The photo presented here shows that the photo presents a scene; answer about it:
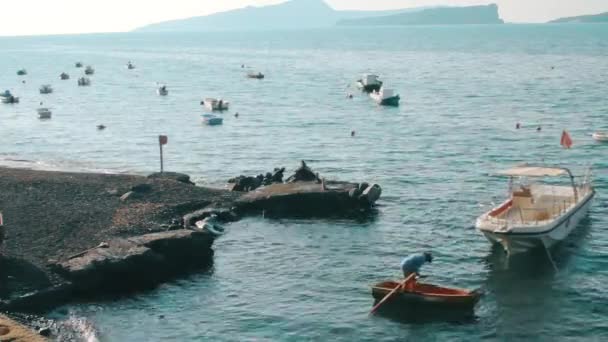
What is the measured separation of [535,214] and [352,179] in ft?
68.6

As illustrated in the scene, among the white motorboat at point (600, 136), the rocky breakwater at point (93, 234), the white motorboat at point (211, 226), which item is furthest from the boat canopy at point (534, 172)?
the white motorboat at point (600, 136)

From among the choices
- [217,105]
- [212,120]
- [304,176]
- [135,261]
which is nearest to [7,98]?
[217,105]

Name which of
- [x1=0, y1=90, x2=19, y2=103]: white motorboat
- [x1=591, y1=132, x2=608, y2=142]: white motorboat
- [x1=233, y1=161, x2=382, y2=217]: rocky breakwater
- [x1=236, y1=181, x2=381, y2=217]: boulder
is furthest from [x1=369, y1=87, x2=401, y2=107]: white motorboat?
[x1=236, y1=181, x2=381, y2=217]: boulder

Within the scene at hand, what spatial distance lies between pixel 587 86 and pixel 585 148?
61.3 m

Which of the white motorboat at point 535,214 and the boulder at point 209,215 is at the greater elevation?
the white motorboat at point 535,214

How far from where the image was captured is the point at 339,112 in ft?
364

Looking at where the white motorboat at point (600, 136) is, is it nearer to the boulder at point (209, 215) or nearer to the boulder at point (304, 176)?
the boulder at point (304, 176)

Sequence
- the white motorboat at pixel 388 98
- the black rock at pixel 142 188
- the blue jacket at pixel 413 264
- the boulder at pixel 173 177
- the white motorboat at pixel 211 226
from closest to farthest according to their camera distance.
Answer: the blue jacket at pixel 413 264
the white motorboat at pixel 211 226
the black rock at pixel 142 188
the boulder at pixel 173 177
the white motorboat at pixel 388 98

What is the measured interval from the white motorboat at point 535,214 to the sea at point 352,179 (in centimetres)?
104

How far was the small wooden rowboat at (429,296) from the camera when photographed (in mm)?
35438

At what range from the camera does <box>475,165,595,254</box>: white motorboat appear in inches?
1656

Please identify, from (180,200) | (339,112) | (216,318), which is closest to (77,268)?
(216,318)

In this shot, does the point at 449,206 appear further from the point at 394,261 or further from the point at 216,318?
the point at 216,318

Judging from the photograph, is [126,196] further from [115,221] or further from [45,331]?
[45,331]
